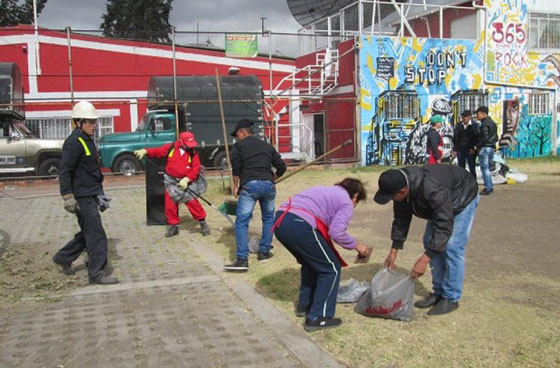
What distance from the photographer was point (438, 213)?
4.19m

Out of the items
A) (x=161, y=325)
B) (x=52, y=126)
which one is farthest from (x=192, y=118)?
(x=161, y=325)

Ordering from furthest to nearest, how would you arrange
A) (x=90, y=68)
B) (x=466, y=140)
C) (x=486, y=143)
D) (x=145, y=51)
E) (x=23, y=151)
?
1. (x=145, y=51)
2. (x=90, y=68)
3. (x=23, y=151)
4. (x=466, y=140)
5. (x=486, y=143)

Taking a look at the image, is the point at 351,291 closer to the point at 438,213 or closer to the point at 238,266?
the point at 438,213

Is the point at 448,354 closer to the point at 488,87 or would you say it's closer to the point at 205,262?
the point at 205,262

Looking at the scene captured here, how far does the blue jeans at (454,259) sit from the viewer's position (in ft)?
15.0

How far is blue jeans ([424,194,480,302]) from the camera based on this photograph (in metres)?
4.58

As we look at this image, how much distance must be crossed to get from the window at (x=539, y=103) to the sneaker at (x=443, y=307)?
1986 centimetres

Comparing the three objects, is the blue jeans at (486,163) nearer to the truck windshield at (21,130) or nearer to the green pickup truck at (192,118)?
the green pickup truck at (192,118)

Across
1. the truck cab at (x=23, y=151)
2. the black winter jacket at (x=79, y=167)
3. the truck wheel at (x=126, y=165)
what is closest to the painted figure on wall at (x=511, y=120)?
the truck wheel at (x=126, y=165)

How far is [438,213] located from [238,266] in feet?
8.91

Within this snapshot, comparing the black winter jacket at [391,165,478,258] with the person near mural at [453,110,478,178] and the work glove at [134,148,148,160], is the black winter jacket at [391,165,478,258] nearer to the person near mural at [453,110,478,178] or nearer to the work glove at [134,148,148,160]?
the work glove at [134,148,148,160]

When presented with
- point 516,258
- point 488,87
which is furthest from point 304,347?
point 488,87

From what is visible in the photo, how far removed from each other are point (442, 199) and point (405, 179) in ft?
1.08

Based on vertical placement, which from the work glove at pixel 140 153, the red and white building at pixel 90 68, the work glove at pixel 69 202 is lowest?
the work glove at pixel 69 202
